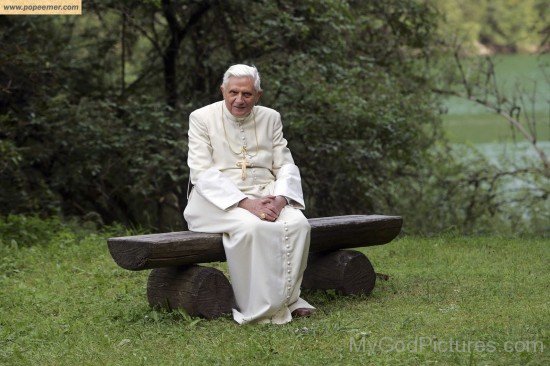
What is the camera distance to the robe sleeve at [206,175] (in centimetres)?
641

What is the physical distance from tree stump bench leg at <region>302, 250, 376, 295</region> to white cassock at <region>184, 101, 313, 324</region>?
542 mm

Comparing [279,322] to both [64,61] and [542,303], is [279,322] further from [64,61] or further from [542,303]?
[64,61]

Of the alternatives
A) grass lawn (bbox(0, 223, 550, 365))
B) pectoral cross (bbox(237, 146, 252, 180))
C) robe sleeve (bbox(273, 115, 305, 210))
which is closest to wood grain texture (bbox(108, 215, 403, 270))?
robe sleeve (bbox(273, 115, 305, 210))

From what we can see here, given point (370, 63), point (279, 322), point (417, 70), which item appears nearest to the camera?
A: point (279, 322)

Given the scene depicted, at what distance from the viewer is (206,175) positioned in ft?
21.5

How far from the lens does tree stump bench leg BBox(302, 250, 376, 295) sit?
6910 mm

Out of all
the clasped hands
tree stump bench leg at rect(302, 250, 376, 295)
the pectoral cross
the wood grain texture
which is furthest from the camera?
tree stump bench leg at rect(302, 250, 376, 295)

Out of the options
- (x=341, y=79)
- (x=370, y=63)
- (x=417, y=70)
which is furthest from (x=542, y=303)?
(x=417, y=70)

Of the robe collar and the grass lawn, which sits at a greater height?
the robe collar

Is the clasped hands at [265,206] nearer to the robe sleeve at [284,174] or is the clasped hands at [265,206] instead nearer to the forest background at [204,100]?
the robe sleeve at [284,174]

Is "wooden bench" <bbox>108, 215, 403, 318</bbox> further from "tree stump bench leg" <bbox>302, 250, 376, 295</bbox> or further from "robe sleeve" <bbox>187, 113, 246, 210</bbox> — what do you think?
"robe sleeve" <bbox>187, 113, 246, 210</bbox>

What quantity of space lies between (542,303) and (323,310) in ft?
4.49

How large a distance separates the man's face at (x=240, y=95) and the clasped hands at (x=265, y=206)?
2.00ft

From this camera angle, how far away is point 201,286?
6227 mm
